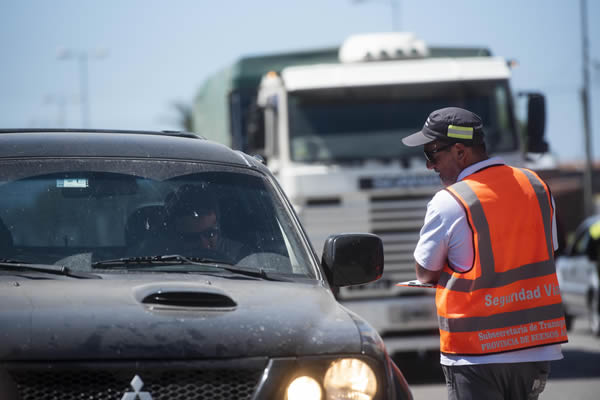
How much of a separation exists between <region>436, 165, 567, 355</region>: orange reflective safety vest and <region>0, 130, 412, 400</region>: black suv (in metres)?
0.50

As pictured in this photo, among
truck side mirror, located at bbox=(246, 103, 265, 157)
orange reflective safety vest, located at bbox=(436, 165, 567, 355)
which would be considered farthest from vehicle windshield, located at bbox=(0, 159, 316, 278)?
truck side mirror, located at bbox=(246, 103, 265, 157)

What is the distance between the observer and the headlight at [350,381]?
346 centimetres

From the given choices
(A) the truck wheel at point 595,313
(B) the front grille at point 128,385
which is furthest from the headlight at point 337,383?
(A) the truck wheel at point 595,313

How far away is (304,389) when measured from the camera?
345 centimetres

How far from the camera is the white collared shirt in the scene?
434cm

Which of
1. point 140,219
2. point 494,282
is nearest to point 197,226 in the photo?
point 140,219

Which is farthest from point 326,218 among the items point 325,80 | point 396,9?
point 396,9

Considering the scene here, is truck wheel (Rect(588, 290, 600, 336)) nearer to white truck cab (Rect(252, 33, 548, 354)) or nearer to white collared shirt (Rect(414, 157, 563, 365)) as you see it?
white truck cab (Rect(252, 33, 548, 354))

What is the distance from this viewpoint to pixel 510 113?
11.8 m

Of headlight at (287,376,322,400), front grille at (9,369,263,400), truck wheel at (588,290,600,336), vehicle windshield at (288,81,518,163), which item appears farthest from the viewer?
truck wheel at (588,290,600,336)

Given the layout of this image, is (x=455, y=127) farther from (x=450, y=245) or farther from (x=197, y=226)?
(x=197, y=226)

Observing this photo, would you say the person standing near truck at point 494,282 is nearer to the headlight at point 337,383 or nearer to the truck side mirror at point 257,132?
the headlight at point 337,383

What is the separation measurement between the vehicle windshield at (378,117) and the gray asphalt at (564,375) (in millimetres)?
2526

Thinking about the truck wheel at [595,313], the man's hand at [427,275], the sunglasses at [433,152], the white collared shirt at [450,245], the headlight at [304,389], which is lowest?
the truck wheel at [595,313]
